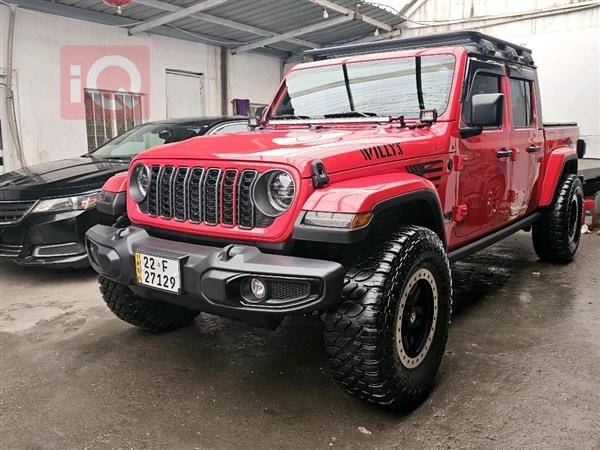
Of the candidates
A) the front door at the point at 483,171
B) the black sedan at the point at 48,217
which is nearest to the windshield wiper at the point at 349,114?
the front door at the point at 483,171

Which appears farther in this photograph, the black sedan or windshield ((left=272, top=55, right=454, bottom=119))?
the black sedan

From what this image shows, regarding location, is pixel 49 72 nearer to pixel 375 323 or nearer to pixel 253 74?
pixel 253 74

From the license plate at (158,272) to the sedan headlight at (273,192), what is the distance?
455 mm

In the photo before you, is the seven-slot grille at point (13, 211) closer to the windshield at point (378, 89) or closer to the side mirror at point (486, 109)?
the windshield at point (378, 89)

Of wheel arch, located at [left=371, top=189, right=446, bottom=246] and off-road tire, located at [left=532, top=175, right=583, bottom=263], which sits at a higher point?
wheel arch, located at [left=371, top=189, right=446, bottom=246]

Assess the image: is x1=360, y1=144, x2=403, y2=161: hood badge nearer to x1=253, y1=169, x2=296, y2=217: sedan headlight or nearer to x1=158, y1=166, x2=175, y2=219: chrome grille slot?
x1=253, y1=169, x2=296, y2=217: sedan headlight

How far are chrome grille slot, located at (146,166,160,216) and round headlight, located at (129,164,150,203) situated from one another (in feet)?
0.19

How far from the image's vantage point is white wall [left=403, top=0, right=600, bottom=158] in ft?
33.5

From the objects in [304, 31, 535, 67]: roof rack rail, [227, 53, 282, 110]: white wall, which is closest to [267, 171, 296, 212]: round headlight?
[304, 31, 535, 67]: roof rack rail

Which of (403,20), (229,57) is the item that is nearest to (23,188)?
(229,57)

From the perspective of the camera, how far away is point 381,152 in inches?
101

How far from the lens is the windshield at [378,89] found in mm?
3178

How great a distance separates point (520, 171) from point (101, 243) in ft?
9.89

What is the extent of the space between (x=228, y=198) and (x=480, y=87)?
1998mm
